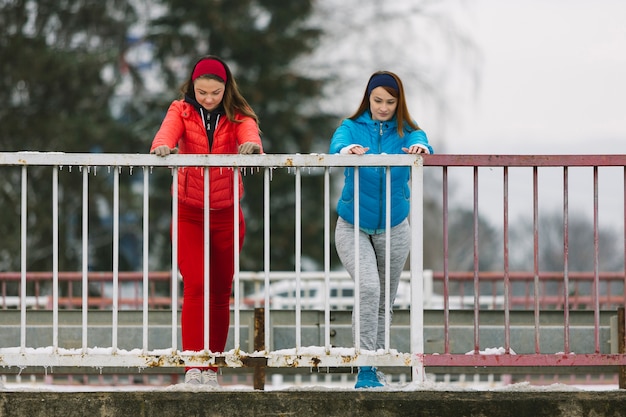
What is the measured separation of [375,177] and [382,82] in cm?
55

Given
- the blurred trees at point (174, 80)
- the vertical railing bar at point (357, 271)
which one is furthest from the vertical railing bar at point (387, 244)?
the blurred trees at point (174, 80)

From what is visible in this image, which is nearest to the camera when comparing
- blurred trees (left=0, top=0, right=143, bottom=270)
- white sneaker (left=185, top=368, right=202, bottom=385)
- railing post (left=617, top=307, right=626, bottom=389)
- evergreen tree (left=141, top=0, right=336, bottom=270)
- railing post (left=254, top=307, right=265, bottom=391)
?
white sneaker (left=185, top=368, right=202, bottom=385)

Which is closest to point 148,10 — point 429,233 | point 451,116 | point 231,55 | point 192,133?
point 231,55

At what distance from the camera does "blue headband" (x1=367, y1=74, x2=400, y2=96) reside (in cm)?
605

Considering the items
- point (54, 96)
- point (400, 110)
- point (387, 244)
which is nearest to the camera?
point (387, 244)

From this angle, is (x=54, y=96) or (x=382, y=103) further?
(x=54, y=96)

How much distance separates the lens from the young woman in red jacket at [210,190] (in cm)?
594

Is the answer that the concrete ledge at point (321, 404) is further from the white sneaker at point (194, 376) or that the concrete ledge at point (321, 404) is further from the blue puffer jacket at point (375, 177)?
the blue puffer jacket at point (375, 177)

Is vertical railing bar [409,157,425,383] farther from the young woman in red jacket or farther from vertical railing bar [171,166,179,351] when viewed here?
vertical railing bar [171,166,179,351]

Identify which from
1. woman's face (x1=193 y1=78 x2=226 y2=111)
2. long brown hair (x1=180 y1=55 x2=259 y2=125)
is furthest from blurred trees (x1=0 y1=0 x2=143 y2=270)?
woman's face (x1=193 y1=78 x2=226 y2=111)

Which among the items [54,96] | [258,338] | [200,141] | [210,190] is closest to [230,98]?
[200,141]

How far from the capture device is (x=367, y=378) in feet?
19.1

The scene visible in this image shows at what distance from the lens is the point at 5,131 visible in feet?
96.3

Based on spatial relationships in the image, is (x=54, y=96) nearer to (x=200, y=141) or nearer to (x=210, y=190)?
(x=200, y=141)
